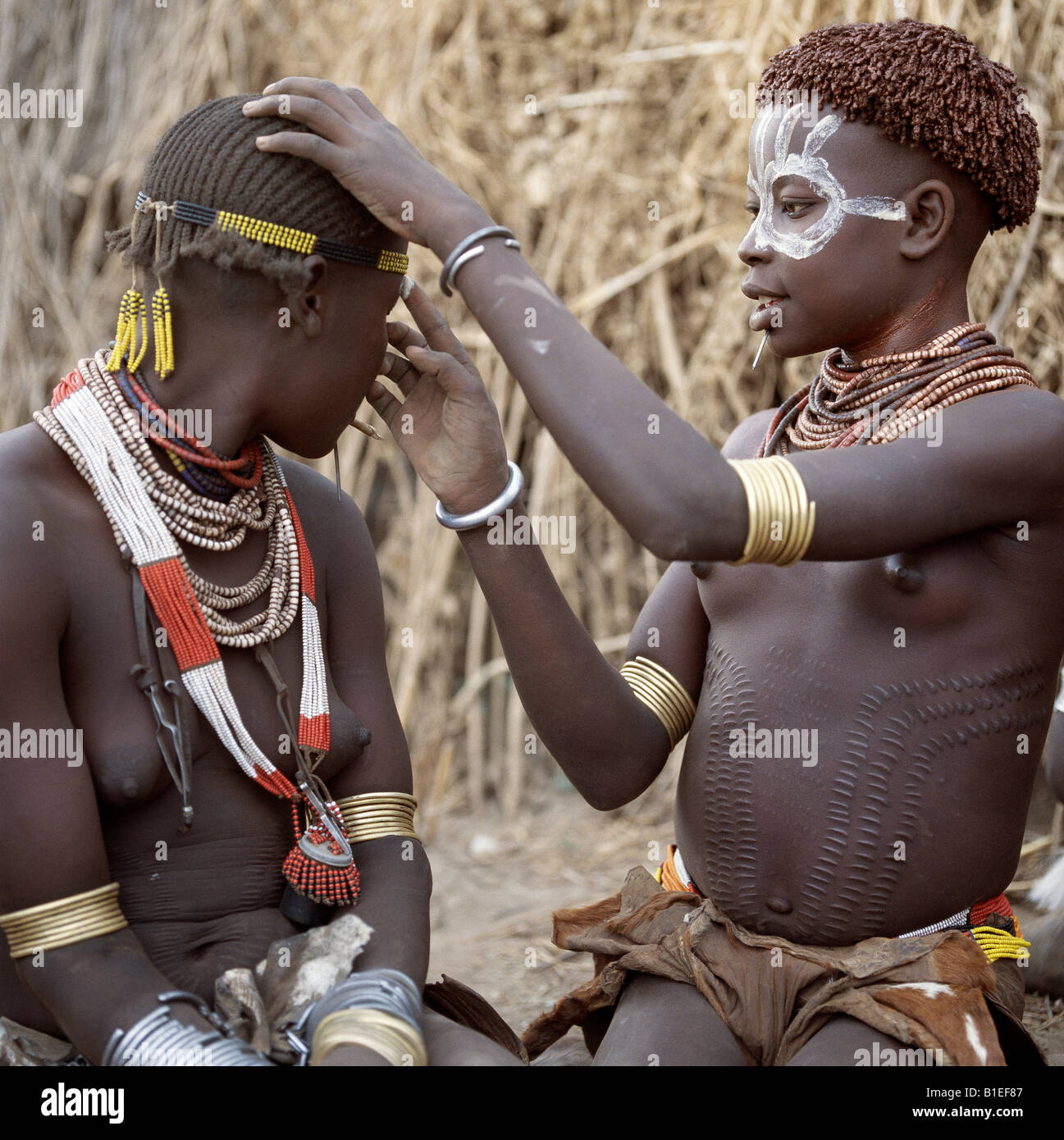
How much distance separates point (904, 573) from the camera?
2.15 metres

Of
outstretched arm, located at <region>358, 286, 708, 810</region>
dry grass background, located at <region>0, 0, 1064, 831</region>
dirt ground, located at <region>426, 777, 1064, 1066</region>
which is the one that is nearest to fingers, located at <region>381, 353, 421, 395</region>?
outstretched arm, located at <region>358, 286, 708, 810</region>

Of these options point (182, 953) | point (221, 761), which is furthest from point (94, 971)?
point (221, 761)

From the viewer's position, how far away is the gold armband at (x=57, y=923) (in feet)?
5.97

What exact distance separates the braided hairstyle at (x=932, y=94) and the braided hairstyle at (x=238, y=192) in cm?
87

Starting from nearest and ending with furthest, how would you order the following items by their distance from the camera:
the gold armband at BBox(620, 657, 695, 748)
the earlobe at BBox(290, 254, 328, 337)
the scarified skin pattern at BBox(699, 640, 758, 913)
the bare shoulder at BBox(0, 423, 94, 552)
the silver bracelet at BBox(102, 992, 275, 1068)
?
the silver bracelet at BBox(102, 992, 275, 1068) < the bare shoulder at BBox(0, 423, 94, 552) < the earlobe at BBox(290, 254, 328, 337) < the scarified skin pattern at BBox(699, 640, 758, 913) < the gold armband at BBox(620, 657, 695, 748)

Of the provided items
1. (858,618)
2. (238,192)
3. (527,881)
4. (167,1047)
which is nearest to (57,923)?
(167,1047)

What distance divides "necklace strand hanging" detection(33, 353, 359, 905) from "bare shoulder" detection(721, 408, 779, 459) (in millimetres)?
914

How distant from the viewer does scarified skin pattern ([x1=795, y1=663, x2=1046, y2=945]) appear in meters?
2.16

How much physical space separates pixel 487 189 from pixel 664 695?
3314 mm

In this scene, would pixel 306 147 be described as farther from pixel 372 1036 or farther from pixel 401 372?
pixel 372 1036

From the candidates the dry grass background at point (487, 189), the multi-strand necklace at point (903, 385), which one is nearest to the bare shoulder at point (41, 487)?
the multi-strand necklace at point (903, 385)

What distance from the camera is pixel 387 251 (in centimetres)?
207

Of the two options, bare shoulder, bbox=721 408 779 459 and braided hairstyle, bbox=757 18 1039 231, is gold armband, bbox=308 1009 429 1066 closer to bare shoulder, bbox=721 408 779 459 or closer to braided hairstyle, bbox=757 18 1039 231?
bare shoulder, bbox=721 408 779 459

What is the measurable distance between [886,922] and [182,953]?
3.83 feet
